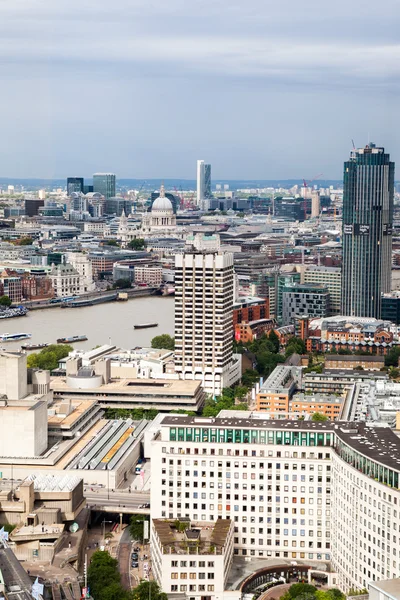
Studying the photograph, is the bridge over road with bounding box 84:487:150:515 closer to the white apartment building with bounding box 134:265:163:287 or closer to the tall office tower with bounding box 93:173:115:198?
the white apartment building with bounding box 134:265:163:287

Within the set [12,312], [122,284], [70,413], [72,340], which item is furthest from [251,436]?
[122,284]

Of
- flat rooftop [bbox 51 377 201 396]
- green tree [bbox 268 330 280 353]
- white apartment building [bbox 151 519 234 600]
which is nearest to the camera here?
white apartment building [bbox 151 519 234 600]

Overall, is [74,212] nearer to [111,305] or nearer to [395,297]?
[111,305]

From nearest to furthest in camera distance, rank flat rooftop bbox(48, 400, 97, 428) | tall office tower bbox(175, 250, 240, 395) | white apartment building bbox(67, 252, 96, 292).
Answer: flat rooftop bbox(48, 400, 97, 428) → tall office tower bbox(175, 250, 240, 395) → white apartment building bbox(67, 252, 96, 292)

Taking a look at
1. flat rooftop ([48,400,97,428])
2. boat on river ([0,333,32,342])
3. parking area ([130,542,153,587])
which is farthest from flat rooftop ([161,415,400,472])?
boat on river ([0,333,32,342])

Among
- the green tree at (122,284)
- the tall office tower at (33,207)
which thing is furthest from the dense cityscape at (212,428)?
the tall office tower at (33,207)

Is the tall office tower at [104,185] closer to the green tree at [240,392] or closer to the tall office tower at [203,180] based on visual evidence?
the tall office tower at [203,180]
